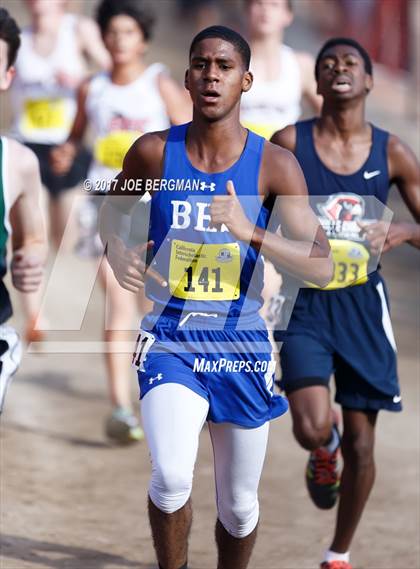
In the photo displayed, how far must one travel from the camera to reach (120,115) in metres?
8.11

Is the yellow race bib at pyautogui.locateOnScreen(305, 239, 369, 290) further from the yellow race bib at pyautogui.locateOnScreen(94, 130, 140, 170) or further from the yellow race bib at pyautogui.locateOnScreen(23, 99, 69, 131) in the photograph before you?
the yellow race bib at pyautogui.locateOnScreen(23, 99, 69, 131)

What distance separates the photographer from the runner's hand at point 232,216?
441 centimetres

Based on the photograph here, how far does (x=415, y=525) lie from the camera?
615cm

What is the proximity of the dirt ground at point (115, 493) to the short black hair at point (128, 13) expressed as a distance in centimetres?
223

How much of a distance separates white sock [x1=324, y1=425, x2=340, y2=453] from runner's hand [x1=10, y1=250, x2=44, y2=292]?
1514 mm

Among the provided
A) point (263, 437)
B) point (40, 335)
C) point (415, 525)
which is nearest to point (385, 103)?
point (40, 335)

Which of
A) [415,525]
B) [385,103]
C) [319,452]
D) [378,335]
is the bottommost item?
[385,103]

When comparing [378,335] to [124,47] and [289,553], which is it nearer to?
[289,553]

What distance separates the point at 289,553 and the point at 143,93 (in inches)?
132

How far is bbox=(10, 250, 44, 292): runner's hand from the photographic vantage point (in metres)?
5.23

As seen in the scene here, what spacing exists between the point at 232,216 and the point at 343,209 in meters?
1.26

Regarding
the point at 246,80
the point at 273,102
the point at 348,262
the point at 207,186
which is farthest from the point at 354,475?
the point at 273,102

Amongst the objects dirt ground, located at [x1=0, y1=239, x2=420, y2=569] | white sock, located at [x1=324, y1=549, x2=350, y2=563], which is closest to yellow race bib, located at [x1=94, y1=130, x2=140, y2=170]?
dirt ground, located at [x1=0, y1=239, x2=420, y2=569]

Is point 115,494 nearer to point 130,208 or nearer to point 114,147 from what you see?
point 130,208
